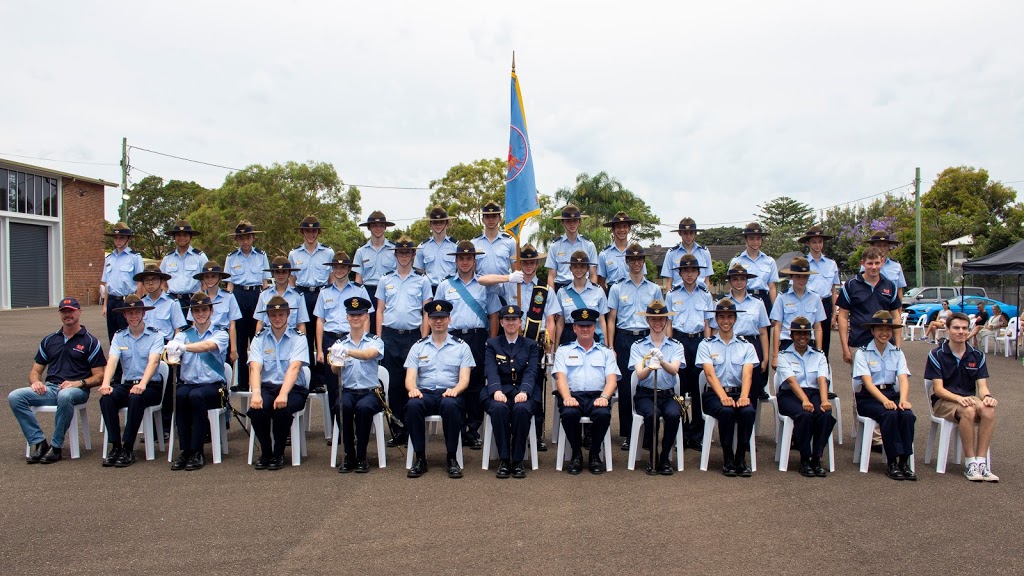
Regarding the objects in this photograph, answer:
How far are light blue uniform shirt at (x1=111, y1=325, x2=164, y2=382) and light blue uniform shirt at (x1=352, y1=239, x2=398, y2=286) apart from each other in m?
2.21

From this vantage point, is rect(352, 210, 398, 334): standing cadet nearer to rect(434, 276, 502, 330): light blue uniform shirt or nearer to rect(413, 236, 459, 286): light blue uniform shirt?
rect(413, 236, 459, 286): light blue uniform shirt

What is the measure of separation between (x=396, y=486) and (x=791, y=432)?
3.29 metres

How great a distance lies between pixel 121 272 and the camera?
8695 millimetres

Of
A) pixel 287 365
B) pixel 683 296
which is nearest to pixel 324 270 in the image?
pixel 287 365

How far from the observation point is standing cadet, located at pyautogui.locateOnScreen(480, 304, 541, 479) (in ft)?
19.7

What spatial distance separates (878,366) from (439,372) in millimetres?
3743

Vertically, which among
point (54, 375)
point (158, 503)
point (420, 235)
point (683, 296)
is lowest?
point (158, 503)

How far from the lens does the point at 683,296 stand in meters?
7.12

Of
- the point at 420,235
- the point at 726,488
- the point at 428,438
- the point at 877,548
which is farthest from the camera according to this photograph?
the point at 420,235

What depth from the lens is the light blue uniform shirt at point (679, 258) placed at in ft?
25.2

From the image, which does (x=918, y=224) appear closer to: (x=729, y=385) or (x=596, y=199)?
(x=596, y=199)

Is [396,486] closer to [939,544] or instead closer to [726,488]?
[726,488]

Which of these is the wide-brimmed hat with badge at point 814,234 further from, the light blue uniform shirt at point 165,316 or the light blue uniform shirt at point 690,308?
the light blue uniform shirt at point 165,316

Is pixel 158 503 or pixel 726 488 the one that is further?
pixel 726 488
